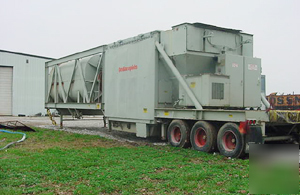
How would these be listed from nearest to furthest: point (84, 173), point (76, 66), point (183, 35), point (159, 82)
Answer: point (84, 173) < point (183, 35) < point (159, 82) < point (76, 66)

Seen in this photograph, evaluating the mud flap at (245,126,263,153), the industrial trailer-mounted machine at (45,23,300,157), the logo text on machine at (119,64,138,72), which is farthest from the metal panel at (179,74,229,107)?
the logo text on machine at (119,64,138,72)

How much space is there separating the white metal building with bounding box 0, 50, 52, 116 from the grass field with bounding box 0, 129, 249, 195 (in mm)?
27528

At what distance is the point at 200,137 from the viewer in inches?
390

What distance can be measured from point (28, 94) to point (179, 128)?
28809 mm

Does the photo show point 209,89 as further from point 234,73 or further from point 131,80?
point 131,80

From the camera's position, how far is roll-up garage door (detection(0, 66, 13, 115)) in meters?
34.5

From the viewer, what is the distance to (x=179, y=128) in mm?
10625

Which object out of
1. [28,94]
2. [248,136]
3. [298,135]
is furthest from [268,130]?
[28,94]

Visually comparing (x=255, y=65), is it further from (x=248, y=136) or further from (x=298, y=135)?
(x=248, y=136)

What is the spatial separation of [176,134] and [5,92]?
28.8 m

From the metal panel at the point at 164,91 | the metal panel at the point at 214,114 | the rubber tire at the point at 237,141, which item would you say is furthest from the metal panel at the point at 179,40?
the rubber tire at the point at 237,141

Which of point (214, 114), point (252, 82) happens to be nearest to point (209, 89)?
point (214, 114)

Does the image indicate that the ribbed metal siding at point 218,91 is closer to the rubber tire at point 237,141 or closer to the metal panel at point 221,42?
the rubber tire at point 237,141

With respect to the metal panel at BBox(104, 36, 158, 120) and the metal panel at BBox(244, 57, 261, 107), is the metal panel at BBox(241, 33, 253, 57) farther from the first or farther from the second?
the metal panel at BBox(104, 36, 158, 120)
